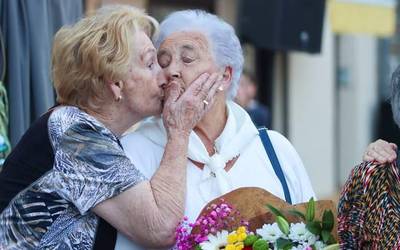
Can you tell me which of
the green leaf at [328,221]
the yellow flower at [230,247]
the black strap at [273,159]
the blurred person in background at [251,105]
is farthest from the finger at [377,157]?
the blurred person in background at [251,105]

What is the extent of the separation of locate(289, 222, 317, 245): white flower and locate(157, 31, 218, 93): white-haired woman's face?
732 millimetres

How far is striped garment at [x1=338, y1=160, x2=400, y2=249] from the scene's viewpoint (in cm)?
249

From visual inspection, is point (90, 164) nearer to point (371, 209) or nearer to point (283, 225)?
point (283, 225)

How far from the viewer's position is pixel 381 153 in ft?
8.49

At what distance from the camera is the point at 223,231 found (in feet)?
9.14

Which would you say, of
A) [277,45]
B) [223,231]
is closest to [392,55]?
[277,45]

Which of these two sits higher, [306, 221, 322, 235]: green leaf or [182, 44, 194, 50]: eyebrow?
[182, 44, 194, 50]: eyebrow

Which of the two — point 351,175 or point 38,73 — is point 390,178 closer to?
point 351,175

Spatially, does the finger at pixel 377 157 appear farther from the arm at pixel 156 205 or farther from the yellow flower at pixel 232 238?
the arm at pixel 156 205

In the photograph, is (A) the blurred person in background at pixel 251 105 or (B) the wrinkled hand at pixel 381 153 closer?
(B) the wrinkled hand at pixel 381 153

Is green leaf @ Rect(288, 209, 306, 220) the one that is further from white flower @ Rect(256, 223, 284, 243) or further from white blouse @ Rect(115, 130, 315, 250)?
white blouse @ Rect(115, 130, 315, 250)

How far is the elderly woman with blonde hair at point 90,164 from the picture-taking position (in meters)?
2.83

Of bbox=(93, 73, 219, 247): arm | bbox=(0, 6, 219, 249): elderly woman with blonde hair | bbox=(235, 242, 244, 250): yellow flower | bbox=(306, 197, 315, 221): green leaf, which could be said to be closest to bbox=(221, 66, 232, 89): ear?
bbox=(0, 6, 219, 249): elderly woman with blonde hair

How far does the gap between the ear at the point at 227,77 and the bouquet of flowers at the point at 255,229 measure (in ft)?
1.93
